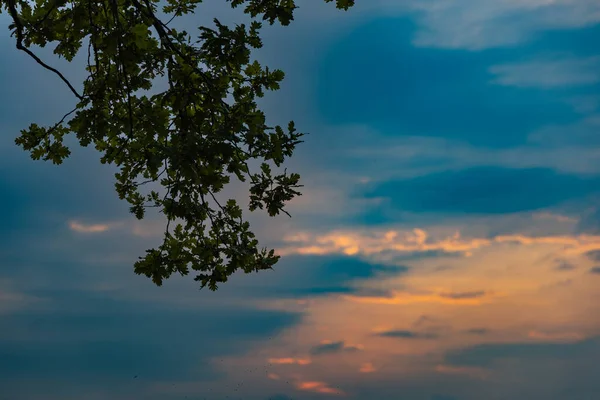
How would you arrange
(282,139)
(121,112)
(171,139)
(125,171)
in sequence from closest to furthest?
(282,139) → (171,139) → (121,112) → (125,171)

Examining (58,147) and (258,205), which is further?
(58,147)

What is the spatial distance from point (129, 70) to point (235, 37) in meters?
1.91

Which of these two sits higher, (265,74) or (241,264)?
(265,74)

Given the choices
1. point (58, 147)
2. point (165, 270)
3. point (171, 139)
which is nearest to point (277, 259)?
point (165, 270)

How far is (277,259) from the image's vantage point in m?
12.5

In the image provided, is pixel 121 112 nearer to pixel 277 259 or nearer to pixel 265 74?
pixel 265 74

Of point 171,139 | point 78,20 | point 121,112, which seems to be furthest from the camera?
point 121,112

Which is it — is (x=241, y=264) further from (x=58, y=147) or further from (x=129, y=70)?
(x=58, y=147)

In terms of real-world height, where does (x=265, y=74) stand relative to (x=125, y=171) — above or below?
above

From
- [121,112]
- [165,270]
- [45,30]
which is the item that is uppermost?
[45,30]

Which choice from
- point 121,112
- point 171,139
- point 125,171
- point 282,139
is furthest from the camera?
point 125,171

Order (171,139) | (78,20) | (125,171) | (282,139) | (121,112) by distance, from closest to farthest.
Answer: (78,20) < (282,139) < (171,139) < (121,112) < (125,171)

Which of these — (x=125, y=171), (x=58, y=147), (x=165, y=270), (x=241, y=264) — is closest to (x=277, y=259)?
(x=241, y=264)

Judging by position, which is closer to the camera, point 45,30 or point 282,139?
point 282,139
